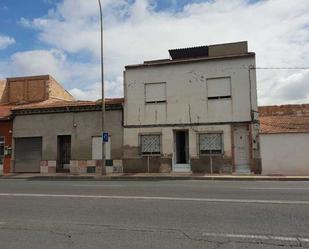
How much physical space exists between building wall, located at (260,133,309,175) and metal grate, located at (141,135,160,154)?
233 inches

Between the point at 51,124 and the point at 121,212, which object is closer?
the point at 121,212

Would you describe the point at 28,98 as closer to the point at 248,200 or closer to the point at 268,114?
the point at 268,114

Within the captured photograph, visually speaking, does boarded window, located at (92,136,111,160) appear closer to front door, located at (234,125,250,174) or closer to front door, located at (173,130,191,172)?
front door, located at (173,130,191,172)

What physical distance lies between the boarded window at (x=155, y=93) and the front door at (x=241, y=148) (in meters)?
4.66

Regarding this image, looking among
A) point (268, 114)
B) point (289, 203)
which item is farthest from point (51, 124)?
point (289, 203)

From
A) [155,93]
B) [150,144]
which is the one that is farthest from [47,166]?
[155,93]

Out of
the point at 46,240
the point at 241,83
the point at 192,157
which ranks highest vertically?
the point at 241,83

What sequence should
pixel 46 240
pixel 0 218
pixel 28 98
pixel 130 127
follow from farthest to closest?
pixel 28 98 → pixel 130 127 → pixel 0 218 → pixel 46 240

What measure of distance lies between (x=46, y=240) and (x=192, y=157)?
55.4 ft

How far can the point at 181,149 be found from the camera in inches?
950

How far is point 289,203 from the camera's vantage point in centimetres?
971

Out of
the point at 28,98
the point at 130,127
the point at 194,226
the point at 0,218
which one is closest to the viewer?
the point at 194,226

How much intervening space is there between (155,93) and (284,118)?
7.77 m

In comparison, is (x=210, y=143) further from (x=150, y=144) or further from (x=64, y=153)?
(x=64, y=153)
